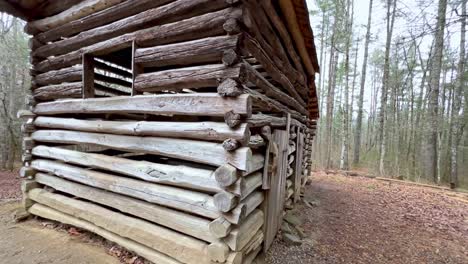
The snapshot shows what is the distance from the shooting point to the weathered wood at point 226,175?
100 inches

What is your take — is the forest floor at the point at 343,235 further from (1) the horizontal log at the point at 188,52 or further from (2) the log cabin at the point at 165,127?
(1) the horizontal log at the point at 188,52

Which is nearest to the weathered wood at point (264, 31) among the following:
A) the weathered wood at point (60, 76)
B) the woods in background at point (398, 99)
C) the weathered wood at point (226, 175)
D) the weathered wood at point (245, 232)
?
the weathered wood at point (226, 175)

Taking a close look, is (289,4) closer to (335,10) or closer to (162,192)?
(162,192)

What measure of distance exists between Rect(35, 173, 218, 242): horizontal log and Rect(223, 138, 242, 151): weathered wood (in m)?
1.05

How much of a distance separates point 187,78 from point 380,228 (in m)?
6.06

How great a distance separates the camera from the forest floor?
3553mm

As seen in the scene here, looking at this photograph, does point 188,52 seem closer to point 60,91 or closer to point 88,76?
point 88,76

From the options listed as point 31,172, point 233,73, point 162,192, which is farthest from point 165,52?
point 31,172

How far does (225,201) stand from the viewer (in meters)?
2.60

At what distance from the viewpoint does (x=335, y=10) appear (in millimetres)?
15539

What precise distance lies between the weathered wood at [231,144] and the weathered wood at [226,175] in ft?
0.70

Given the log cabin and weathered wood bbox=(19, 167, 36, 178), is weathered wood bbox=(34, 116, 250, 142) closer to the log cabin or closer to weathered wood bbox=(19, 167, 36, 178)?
the log cabin

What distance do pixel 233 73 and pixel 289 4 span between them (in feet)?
7.50

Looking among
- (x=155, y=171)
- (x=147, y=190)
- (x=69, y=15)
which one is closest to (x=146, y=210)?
(x=147, y=190)
